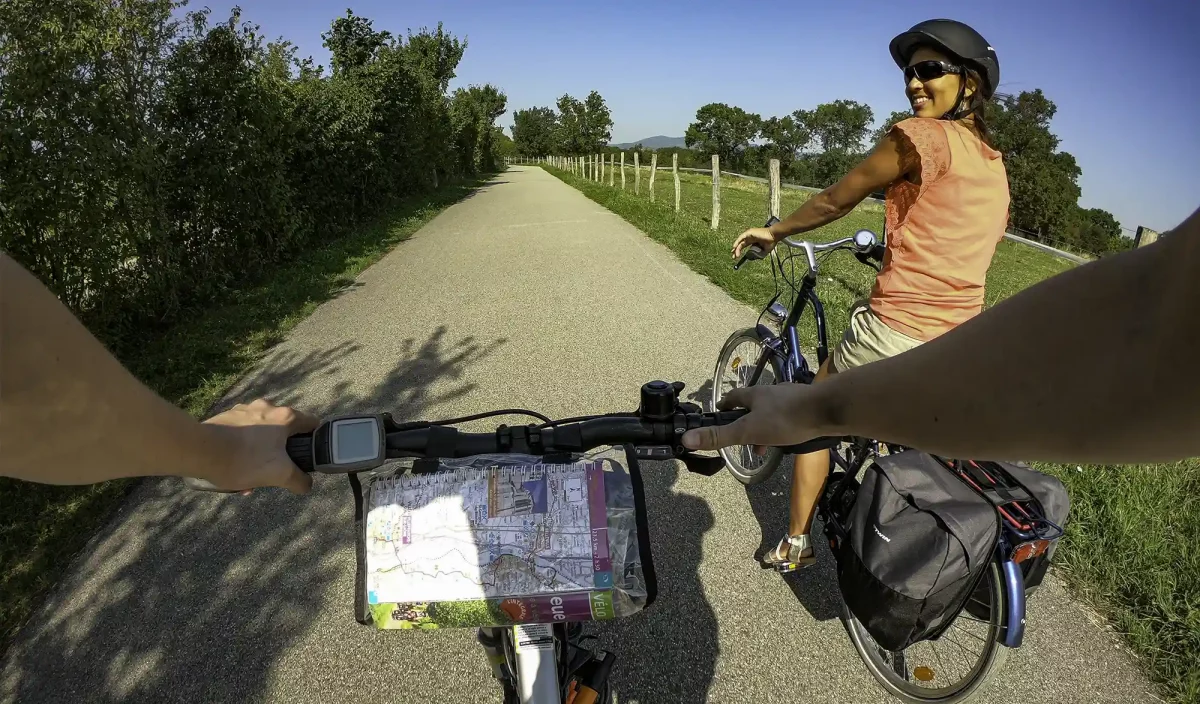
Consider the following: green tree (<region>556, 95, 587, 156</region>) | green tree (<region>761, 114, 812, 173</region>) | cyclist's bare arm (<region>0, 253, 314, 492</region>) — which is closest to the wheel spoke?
cyclist's bare arm (<region>0, 253, 314, 492</region>)

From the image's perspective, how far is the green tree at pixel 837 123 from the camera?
333 feet

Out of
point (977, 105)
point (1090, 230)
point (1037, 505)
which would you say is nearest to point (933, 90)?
point (977, 105)

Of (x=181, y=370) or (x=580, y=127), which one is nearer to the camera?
(x=181, y=370)

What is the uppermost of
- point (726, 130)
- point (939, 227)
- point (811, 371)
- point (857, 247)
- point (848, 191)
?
point (726, 130)

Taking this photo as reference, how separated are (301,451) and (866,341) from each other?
7.22 feet

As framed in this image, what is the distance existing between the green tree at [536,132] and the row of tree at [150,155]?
224ft

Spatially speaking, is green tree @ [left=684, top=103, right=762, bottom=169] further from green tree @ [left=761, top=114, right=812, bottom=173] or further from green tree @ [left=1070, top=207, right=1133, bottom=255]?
green tree @ [left=1070, top=207, right=1133, bottom=255]

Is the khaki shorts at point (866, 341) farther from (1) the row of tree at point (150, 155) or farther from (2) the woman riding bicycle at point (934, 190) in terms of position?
(1) the row of tree at point (150, 155)

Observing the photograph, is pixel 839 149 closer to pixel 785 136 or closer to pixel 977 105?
pixel 785 136

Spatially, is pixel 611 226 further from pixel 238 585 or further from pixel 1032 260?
pixel 1032 260

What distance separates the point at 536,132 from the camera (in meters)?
90.2

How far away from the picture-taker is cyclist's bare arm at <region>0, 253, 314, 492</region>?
685mm

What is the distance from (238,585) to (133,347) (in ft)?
14.4

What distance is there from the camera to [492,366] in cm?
559
